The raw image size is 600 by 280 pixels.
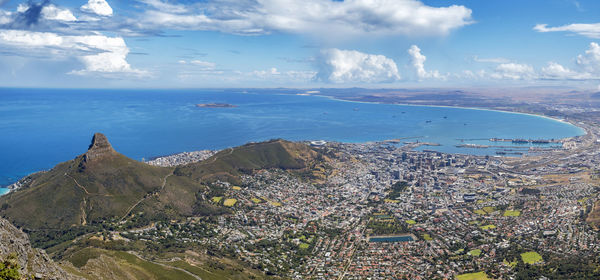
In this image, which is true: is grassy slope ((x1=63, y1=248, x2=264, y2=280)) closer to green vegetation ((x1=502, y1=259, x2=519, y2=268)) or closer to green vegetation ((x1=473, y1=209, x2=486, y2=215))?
green vegetation ((x1=502, y1=259, x2=519, y2=268))

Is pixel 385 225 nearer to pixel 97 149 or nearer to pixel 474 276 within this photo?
pixel 474 276

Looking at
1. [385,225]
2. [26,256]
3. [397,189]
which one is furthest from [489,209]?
[26,256]

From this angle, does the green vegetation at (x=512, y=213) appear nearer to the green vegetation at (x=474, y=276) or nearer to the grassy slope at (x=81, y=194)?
the green vegetation at (x=474, y=276)

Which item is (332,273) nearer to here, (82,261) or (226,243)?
(226,243)

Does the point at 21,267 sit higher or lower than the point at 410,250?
higher

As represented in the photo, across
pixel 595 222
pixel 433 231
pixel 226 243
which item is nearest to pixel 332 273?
pixel 226 243

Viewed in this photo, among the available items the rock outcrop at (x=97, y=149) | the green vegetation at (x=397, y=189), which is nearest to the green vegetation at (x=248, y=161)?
the rock outcrop at (x=97, y=149)
